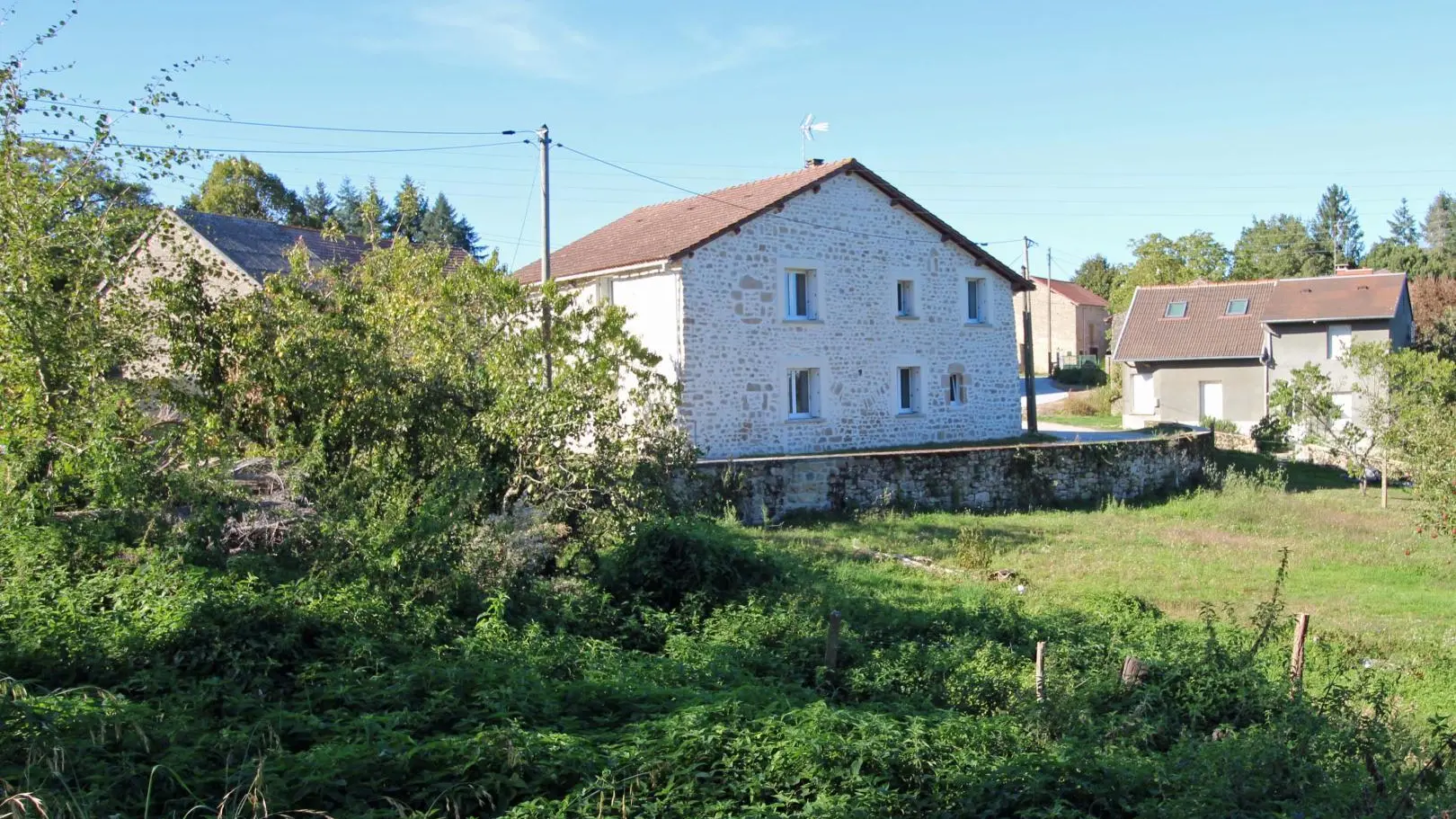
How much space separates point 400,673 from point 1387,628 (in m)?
9.81

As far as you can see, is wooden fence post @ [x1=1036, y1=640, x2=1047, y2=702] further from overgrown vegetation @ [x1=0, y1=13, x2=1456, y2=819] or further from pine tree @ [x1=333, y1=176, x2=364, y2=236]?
pine tree @ [x1=333, y1=176, x2=364, y2=236]

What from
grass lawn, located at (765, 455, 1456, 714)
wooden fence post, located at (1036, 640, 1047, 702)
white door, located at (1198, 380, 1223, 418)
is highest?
white door, located at (1198, 380, 1223, 418)

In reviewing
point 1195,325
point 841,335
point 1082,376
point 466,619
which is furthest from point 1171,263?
point 466,619

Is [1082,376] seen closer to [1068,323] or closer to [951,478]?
[1068,323]

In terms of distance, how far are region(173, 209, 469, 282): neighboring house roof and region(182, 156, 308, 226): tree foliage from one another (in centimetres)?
1218

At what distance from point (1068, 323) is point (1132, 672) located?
5680 centimetres

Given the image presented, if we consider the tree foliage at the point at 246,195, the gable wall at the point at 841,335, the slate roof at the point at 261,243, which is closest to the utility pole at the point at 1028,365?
the gable wall at the point at 841,335

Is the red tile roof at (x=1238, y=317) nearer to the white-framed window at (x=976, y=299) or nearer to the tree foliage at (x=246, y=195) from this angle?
the white-framed window at (x=976, y=299)

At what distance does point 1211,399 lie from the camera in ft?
115

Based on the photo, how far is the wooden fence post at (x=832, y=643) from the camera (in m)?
7.61

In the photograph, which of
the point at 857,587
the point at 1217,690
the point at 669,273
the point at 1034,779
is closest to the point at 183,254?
the point at 857,587

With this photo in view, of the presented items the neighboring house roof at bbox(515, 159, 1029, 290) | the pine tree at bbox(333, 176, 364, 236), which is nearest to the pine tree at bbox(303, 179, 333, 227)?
the pine tree at bbox(333, 176, 364, 236)

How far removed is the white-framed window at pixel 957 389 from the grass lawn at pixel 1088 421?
374 inches

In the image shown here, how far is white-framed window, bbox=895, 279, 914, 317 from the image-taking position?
2528cm
